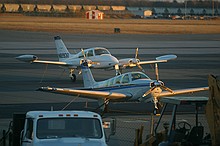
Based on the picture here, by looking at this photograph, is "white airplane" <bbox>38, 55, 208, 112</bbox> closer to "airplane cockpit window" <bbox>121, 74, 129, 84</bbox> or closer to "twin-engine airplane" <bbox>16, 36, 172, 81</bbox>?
"airplane cockpit window" <bbox>121, 74, 129, 84</bbox>

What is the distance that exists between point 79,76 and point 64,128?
27058mm

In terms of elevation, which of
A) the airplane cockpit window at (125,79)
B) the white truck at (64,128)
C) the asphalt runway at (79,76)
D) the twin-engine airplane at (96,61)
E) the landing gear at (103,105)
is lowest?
the asphalt runway at (79,76)

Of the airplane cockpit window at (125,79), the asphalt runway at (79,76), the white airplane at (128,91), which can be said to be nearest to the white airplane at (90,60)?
the asphalt runway at (79,76)

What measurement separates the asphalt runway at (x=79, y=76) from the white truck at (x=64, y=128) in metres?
10.7

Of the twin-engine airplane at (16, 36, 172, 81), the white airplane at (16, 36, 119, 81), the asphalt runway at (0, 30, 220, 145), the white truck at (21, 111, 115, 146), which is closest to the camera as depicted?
the white truck at (21, 111, 115, 146)

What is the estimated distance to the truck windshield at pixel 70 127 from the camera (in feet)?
43.8

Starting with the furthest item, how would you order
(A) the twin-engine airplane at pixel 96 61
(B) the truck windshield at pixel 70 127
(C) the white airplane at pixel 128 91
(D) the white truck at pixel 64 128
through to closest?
1. (A) the twin-engine airplane at pixel 96 61
2. (C) the white airplane at pixel 128 91
3. (B) the truck windshield at pixel 70 127
4. (D) the white truck at pixel 64 128

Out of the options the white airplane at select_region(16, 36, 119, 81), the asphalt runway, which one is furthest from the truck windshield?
the white airplane at select_region(16, 36, 119, 81)

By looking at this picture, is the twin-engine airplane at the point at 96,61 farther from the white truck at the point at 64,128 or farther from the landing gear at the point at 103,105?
the white truck at the point at 64,128

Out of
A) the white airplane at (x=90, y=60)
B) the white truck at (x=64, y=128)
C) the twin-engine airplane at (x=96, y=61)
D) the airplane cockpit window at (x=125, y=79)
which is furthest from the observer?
the white airplane at (x=90, y=60)

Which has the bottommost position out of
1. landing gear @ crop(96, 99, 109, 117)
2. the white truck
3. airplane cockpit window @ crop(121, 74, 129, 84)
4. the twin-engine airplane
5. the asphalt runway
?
the asphalt runway

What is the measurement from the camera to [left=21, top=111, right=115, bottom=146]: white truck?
1316 cm

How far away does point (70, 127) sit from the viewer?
13.5 m

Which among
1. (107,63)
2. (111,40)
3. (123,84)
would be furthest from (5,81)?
(111,40)
